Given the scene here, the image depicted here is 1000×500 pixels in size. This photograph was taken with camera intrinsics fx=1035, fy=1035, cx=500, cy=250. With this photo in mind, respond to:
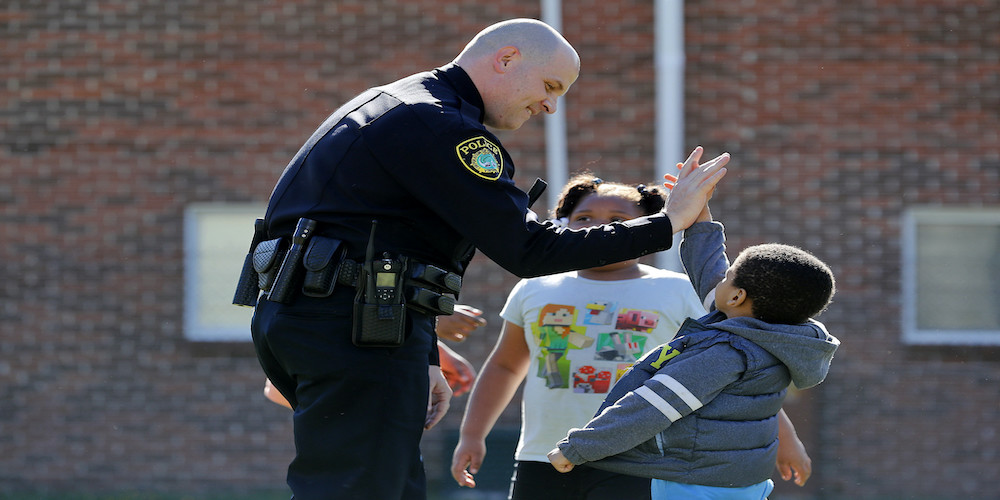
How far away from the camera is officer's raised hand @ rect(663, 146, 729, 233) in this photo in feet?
9.31

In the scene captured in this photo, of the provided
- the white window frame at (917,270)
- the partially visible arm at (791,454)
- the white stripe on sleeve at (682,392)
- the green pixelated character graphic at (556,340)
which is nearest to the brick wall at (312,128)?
the white window frame at (917,270)

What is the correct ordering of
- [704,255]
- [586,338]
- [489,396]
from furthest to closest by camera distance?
[489,396] < [586,338] < [704,255]

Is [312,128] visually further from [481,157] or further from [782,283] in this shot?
[782,283]

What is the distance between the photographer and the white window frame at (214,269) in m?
7.90

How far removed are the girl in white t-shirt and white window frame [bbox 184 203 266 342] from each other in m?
4.72

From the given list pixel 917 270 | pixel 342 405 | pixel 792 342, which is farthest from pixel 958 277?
pixel 342 405

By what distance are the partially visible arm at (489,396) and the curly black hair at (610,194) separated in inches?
18.4

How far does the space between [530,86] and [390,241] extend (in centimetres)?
64

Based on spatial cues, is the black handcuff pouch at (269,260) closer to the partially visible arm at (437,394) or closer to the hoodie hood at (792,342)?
the partially visible arm at (437,394)

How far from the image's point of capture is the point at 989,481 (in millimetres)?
7598

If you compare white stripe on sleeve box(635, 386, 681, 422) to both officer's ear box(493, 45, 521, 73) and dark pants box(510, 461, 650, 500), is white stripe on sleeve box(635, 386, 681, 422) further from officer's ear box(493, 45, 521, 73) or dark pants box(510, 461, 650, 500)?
officer's ear box(493, 45, 521, 73)

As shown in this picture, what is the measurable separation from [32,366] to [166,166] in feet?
6.02

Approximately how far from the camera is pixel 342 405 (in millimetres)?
2703

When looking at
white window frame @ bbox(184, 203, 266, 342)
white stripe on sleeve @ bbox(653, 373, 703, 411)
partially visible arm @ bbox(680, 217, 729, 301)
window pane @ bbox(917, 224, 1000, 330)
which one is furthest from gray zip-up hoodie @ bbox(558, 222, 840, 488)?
white window frame @ bbox(184, 203, 266, 342)
